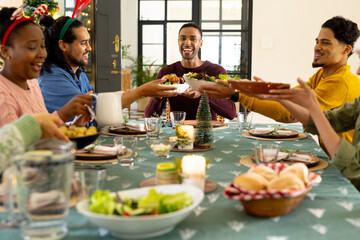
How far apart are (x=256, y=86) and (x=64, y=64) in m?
1.34

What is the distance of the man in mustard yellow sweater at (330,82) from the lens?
2254mm

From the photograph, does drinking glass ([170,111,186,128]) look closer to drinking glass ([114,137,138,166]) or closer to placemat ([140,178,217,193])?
drinking glass ([114,137,138,166])

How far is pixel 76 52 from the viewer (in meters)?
2.50

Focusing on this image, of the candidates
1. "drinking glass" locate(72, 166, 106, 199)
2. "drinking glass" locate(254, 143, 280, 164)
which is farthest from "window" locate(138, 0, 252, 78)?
"drinking glass" locate(72, 166, 106, 199)

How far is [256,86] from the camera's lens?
1656 millimetres

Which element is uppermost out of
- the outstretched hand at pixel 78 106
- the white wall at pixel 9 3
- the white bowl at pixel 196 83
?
the white wall at pixel 9 3

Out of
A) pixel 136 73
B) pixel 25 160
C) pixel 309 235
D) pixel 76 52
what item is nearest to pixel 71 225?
pixel 25 160

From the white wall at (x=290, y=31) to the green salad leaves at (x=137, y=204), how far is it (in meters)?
5.21

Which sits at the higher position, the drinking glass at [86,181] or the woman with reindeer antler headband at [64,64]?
the woman with reindeer antler headband at [64,64]

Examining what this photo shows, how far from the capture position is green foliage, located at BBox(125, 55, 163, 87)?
880cm

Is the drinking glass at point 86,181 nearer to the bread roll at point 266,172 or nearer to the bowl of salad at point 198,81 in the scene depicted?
the bread roll at point 266,172

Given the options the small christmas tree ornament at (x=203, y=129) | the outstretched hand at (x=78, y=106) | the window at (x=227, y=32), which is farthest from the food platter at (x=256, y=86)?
the window at (x=227, y=32)

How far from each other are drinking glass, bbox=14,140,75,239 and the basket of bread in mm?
389

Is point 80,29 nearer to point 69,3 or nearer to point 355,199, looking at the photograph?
point 355,199
